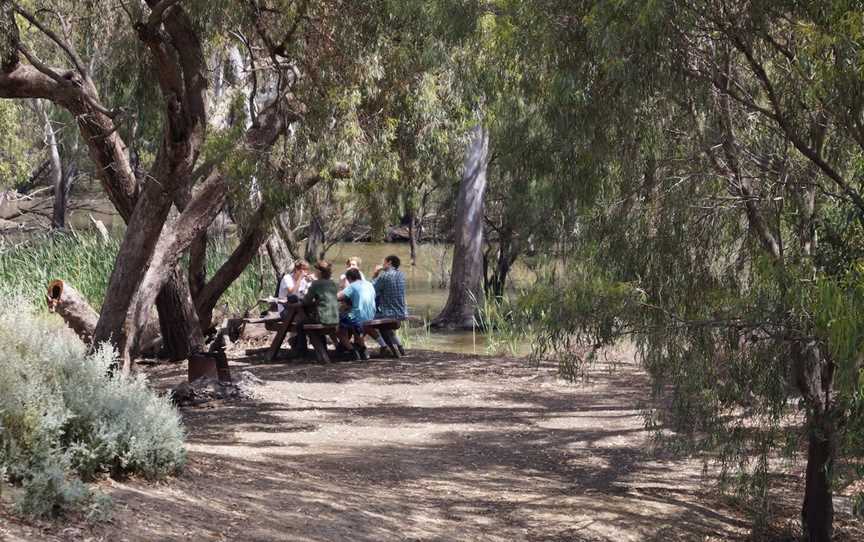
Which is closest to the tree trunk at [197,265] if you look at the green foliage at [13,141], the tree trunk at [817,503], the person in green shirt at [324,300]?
the person in green shirt at [324,300]

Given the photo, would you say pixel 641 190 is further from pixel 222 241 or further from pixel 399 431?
pixel 222 241

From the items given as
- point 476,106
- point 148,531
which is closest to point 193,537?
point 148,531

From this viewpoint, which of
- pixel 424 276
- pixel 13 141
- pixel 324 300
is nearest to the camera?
pixel 324 300

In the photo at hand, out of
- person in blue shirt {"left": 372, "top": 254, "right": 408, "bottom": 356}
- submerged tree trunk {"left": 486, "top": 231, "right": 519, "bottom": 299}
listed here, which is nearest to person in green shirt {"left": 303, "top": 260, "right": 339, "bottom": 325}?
person in blue shirt {"left": 372, "top": 254, "right": 408, "bottom": 356}

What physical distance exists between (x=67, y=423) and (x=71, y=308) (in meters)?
6.77

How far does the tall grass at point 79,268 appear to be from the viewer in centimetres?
1788

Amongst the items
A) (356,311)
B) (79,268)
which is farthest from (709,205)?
(79,268)

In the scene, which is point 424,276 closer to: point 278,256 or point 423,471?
point 278,256

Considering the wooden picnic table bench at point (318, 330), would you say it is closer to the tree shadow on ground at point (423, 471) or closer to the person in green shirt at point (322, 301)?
the person in green shirt at point (322, 301)

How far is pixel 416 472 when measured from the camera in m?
9.22

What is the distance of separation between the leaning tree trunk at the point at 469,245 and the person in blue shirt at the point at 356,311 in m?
8.82

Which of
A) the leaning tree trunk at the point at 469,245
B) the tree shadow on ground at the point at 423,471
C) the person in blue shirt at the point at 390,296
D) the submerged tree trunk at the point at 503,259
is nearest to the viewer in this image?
the tree shadow on ground at the point at 423,471

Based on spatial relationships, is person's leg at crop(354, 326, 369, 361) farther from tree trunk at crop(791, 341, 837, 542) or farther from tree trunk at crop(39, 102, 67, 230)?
tree trunk at crop(39, 102, 67, 230)

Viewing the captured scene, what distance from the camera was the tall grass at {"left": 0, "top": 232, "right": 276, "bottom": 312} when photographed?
17.9m
